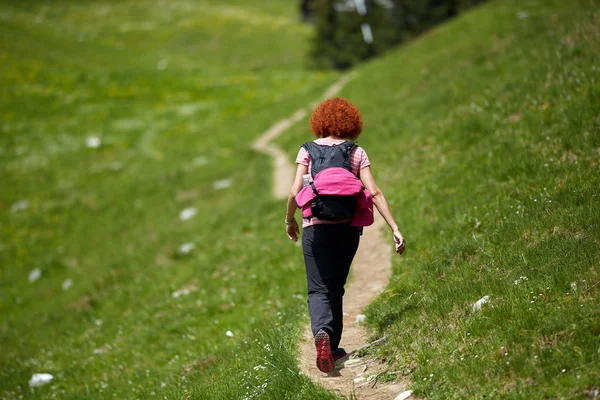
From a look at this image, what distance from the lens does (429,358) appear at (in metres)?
6.50

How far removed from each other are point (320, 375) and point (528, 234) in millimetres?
3359

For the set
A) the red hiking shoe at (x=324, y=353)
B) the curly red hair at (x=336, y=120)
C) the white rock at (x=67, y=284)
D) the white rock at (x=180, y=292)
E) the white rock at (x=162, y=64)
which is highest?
the curly red hair at (x=336, y=120)

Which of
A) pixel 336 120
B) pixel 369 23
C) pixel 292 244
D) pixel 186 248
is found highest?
pixel 336 120

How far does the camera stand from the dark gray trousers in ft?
23.7

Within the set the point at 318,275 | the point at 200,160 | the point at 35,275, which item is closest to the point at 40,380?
the point at 318,275

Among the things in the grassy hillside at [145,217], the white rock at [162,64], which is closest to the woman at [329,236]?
the grassy hillside at [145,217]

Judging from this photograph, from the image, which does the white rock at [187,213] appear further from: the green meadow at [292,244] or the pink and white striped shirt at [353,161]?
the pink and white striped shirt at [353,161]

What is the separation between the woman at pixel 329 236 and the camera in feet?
23.6

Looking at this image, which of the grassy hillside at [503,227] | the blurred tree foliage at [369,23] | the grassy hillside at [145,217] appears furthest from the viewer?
the blurred tree foliage at [369,23]

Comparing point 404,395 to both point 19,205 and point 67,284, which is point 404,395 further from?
point 19,205

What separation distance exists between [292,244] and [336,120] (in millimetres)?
7671

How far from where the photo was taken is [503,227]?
8.67m

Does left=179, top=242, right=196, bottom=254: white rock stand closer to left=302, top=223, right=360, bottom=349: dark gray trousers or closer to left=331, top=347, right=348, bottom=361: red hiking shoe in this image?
left=331, top=347, right=348, bottom=361: red hiking shoe

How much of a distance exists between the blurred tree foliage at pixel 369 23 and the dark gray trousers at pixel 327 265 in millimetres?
50673
